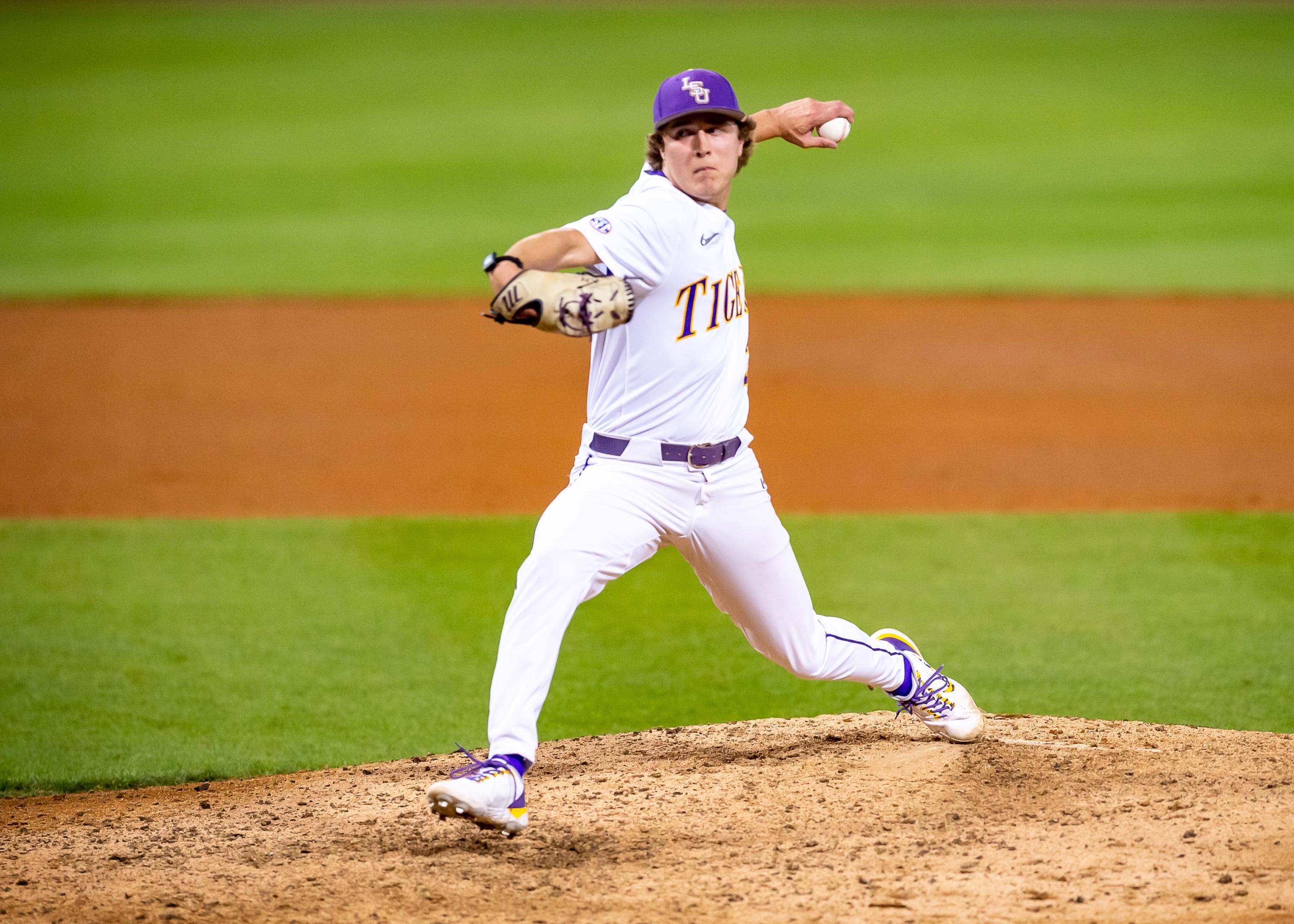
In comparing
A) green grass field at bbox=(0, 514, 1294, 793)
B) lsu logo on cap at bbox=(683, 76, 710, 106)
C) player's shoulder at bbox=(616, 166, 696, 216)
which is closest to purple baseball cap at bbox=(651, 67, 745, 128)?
lsu logo on cap at bbox=(683, 76, 710, 106)

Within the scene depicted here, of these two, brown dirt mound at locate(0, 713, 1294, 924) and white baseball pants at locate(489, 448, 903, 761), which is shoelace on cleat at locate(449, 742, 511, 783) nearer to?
white baseball pants at locate(489, 448, 903, 761)

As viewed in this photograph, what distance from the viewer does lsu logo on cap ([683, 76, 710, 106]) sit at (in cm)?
418

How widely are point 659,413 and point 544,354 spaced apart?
8282 millimetres

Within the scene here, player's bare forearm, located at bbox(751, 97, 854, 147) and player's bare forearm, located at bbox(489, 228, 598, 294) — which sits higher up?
player's bare forearm, located at bbox(751, 97, 854, 147)

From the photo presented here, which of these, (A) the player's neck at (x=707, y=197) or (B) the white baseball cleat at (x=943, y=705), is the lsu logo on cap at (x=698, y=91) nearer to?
(A) the player's neck at (x=707, y=197)

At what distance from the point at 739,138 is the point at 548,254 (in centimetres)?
82

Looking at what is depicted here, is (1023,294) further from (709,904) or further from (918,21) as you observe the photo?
(918,21)

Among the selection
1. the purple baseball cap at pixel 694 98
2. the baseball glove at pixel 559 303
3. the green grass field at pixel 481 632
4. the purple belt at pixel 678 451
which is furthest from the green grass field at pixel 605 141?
the baseball glove at pixel 559 303

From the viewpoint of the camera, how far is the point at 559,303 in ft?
12.4

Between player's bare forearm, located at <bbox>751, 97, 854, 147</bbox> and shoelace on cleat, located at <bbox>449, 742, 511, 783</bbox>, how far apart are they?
83.7 inches

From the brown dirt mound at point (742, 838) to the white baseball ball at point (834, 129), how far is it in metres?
1.98

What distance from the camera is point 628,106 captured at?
2367 centimetres

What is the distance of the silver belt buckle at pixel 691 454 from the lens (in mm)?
4180

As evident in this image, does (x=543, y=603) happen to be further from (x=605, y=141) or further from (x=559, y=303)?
(x=605, y=141)
